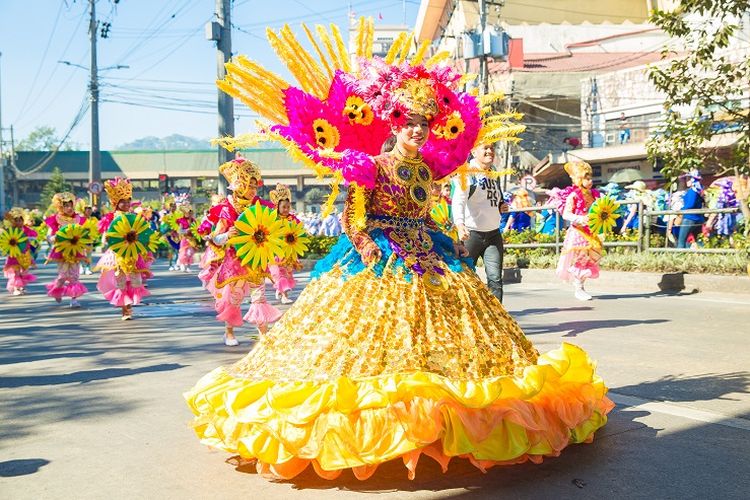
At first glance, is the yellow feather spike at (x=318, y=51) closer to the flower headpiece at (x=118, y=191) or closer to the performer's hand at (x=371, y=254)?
the performer's hand at (x=371, y=254)

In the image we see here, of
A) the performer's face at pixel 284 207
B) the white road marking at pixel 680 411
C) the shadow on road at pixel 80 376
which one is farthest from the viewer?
the performer's face at pixel 284 207

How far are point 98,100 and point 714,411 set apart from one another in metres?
31.8

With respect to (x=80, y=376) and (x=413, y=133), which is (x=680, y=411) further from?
(x=80, y=376)

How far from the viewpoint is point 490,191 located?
851 cm

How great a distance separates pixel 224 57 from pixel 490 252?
1085cm

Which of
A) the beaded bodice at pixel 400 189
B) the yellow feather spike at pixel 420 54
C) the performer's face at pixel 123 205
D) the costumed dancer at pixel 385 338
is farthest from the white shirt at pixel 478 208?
the performer's face at pixel 123 205

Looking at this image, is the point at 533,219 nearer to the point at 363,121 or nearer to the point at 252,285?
the point at 252,285

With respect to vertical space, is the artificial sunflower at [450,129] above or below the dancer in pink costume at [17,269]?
above

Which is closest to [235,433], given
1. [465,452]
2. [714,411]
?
[465,452]

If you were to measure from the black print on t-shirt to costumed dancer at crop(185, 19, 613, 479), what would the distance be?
288cm

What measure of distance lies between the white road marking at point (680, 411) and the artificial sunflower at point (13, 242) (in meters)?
14.1

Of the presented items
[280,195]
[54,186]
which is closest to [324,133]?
[280,195]

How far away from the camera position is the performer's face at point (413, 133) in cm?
476

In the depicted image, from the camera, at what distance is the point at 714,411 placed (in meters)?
5.14
